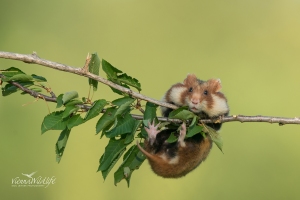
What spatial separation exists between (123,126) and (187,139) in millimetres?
696

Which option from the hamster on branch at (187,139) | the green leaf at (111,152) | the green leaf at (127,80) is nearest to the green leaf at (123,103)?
the green leaf at (127,80)

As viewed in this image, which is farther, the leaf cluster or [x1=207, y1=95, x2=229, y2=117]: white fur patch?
[x1=207, y1=95, x2=229, y2=117]: white fur patch

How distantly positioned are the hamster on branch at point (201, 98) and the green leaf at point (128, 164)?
1.63 feet

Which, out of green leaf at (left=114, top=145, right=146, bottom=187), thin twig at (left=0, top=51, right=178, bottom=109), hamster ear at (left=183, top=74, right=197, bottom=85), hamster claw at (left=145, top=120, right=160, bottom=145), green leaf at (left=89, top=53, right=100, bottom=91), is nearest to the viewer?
thin twig at (left=0, top=51, right=178, bottom=109)

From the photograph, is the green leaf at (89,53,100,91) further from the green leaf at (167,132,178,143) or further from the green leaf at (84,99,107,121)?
the green leaf at (167,132,178,143)

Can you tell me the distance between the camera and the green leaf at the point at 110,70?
3.51 metres

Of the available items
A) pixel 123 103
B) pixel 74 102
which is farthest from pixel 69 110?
pixel 123 103

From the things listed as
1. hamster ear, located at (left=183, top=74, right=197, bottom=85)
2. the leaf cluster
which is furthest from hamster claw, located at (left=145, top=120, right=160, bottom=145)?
hamster ear, located at (left=183, top=74, right=197, bottom=85)

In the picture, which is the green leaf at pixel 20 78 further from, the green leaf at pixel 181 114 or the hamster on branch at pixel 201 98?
the hamster on branch at pixel 201 98

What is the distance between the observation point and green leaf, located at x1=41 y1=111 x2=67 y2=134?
3412mm

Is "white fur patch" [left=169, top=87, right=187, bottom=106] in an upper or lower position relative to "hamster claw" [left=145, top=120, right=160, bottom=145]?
upper

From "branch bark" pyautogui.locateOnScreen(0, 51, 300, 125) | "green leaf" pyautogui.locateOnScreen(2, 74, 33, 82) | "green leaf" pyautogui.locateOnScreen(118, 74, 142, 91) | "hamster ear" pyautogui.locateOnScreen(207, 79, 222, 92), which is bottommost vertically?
"green leaf" pyautogui.locateOnScreen(2, 74, 33, 82)

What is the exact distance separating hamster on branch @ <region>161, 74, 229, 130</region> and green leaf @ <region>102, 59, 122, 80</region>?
0.63 meters

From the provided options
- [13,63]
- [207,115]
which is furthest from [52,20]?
[207,115]
